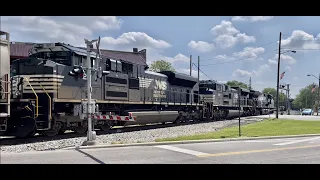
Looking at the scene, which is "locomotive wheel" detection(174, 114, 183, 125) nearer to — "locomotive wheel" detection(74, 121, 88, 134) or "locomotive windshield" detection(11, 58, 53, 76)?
"locomotive wheel" detection(74, 121, 88, 134)

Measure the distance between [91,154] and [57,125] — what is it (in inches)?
212

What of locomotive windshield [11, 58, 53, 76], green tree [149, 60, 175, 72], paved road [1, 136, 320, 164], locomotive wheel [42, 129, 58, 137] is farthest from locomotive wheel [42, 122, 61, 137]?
green tree [149, 60, 175, 72]

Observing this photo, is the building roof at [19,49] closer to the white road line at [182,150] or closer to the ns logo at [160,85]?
the ns logo at [160,85]

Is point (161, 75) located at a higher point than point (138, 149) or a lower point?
higher

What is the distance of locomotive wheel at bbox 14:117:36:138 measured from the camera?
13102 mm

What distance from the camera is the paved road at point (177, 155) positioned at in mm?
9477

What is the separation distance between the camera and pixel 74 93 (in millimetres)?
15547

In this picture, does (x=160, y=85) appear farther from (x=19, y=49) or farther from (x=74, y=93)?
(x=19, y=49)

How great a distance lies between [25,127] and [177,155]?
20.5 feet
